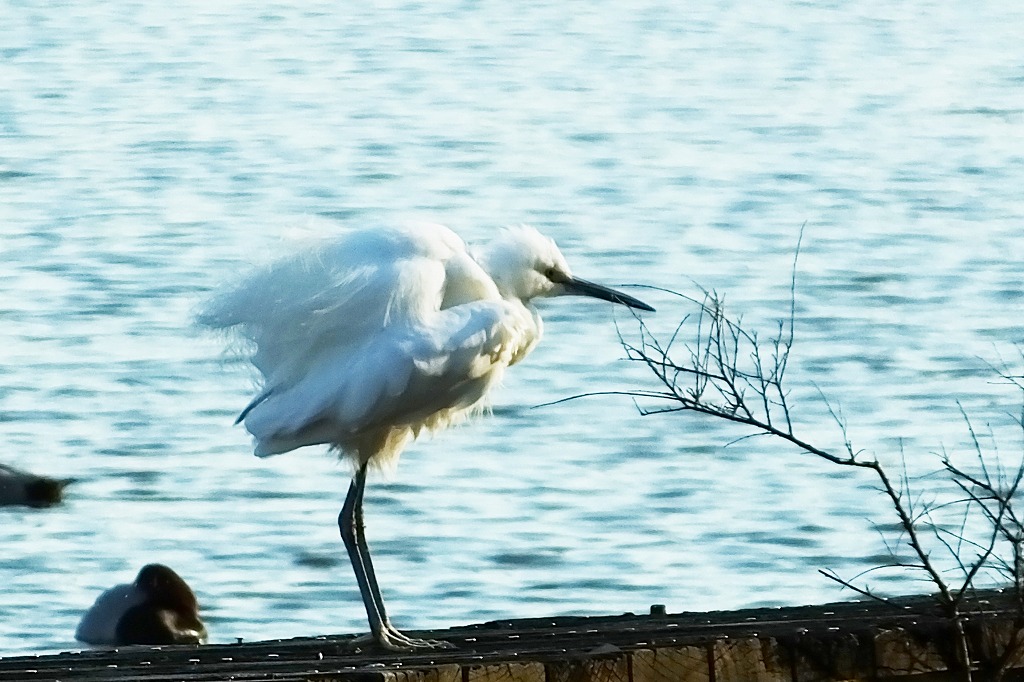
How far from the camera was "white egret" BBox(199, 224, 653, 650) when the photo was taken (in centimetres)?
587

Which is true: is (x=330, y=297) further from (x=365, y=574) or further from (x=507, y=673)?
(x=507, y=673)

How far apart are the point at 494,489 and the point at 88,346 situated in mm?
4730

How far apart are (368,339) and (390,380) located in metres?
0.18

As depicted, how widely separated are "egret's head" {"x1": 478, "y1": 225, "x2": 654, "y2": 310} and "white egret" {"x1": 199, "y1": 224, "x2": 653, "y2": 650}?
27cm

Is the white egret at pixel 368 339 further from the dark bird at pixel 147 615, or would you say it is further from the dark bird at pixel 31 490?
the dark bird at pixel 31 490

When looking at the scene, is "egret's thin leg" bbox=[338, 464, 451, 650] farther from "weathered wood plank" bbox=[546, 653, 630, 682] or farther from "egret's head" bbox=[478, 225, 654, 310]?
"weathered wood plank" bbox=[546, 653, 630, 682]

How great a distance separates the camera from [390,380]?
588 centimetres

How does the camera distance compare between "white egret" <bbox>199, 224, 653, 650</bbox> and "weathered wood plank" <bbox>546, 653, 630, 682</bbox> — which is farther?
"white egret" <bbox>199, 224, 653, 650</bbox>

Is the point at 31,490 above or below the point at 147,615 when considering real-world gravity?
above

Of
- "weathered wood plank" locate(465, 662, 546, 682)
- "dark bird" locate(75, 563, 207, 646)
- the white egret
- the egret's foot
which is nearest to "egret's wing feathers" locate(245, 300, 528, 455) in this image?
the white egret

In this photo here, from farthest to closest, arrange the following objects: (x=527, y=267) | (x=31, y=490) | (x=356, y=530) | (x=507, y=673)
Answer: (x=31, y=490) < (x=527, y=267) < (x=356, y=530) < (x=507, y=673)

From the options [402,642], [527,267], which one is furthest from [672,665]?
[527,267]

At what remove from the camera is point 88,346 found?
15789 mm

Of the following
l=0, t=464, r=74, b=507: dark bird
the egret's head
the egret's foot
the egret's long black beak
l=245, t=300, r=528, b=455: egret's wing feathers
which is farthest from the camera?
l=0, t=464, r=74, b=507: dark bird
